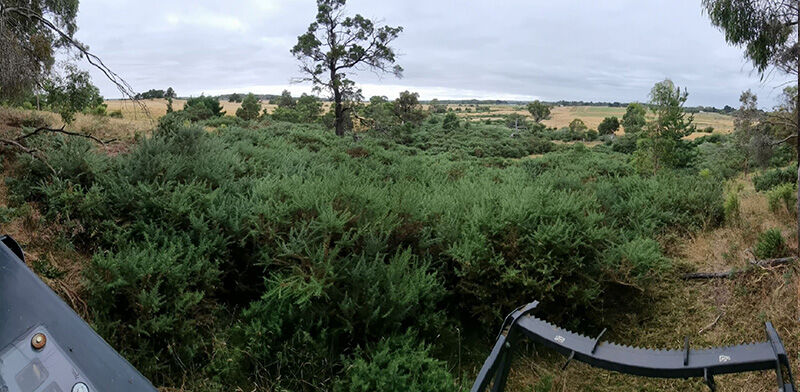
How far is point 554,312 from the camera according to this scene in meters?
5.43

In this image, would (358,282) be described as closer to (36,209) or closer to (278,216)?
(278,216)

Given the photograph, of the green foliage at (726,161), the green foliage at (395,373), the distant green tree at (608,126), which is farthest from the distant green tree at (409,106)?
the green foliage at (395,373)

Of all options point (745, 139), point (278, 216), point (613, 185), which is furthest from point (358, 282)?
point (745, 139)

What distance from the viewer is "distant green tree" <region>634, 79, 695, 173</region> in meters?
22.9

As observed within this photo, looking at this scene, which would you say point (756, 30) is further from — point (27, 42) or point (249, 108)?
point (249, 108)

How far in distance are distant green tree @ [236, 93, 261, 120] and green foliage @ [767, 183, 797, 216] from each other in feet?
124

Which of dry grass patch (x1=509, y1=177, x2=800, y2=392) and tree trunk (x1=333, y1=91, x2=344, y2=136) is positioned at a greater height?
tree trunk (x1=333, y1=91, x2=344, y2=136)

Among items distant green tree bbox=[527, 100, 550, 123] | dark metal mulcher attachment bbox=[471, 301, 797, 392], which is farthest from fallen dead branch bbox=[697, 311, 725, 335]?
distant green tree bbox=[527, 100, 550, 123]

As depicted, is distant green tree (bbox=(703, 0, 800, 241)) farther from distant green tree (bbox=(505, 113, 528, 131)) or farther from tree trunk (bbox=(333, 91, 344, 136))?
distant green tree (bbox=(505, 113, 528, 131))

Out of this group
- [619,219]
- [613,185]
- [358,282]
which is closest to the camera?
[358,282]

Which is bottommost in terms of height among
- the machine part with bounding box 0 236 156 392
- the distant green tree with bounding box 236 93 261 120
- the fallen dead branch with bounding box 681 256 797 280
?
the fallen dead branch with bounding box 681 256 797 280

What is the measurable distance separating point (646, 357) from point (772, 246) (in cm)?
586

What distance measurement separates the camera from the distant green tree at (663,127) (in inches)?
901

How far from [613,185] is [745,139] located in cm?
2422
